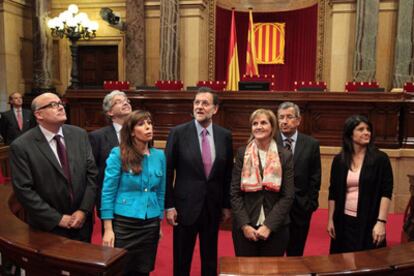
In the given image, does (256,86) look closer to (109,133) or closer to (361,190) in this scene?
(109,133)

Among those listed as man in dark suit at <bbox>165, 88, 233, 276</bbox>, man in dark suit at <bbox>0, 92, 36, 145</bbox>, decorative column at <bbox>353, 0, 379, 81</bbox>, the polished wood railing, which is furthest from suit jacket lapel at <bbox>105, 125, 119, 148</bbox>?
decorative column at <bbox>353, 0, 379, 81</bbox>

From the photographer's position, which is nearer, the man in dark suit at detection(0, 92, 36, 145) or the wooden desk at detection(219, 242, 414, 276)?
the wooden desk at detection(219, 242, 414, 276)

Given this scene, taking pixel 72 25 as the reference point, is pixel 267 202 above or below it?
below

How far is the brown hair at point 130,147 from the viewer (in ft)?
6.84

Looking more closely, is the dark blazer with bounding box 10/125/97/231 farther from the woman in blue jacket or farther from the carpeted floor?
the carpeted floor

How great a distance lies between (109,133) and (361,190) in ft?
5.44

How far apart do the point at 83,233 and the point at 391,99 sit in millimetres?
4139

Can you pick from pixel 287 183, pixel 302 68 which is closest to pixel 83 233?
pixel 287 183

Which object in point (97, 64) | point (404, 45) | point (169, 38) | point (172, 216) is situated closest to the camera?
point (172, 216)

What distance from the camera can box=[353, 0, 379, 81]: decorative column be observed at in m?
7.62

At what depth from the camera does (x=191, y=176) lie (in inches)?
99.3

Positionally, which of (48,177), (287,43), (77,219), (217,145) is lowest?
(77,219)

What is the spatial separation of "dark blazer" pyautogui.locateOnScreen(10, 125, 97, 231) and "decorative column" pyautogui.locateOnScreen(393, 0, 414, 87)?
6982 millimetres

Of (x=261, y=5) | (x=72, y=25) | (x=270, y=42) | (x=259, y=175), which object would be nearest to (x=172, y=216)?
(x=259, y=175)
